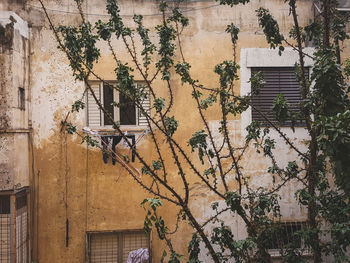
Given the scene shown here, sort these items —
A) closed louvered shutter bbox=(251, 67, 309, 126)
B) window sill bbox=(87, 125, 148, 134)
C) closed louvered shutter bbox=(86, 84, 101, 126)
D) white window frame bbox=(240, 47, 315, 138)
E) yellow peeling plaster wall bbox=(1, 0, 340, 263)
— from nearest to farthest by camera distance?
1. yellow peeling plaster wall bbox=(1, 0, 340, 263)
2. window sill bbox=(87, 125, 148, 134)
3. closed louvered shutter bbox=(86, 84, 101, 126)
4. white window frame bbox=(240, 47, 315, 138)
5. closed louvered shutter bbox=(251, 67, 309, 126)

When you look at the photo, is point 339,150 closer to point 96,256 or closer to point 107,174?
point 107,174

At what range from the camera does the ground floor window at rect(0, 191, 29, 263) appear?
20.8 ft

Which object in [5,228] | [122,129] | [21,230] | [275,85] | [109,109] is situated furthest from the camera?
[275,85]

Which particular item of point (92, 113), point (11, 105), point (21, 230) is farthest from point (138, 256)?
point (11, 105)

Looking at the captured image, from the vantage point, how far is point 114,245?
752cm

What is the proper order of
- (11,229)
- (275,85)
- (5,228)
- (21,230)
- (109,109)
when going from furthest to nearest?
(275,85)
(109,109)
(21,230)
(5,228)
(11,229)

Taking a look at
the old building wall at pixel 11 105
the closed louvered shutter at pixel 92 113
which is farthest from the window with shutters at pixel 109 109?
the old building wall at pixel 11 105

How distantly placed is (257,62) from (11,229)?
6637mm

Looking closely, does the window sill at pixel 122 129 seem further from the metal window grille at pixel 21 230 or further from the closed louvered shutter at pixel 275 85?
the closed louvered shutter at pixel 275 85

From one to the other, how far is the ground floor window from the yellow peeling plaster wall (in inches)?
17.8

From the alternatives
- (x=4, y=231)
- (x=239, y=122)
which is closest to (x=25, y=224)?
(x=4, y=231)

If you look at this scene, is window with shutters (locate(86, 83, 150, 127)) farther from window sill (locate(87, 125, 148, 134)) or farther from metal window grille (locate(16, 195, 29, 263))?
metal window grille (locate(16, 195, 29, 263))

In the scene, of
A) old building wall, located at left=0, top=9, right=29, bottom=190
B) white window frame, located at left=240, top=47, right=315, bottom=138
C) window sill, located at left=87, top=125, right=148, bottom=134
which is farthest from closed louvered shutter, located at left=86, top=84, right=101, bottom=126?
white window frame, located at left=240, top=47, right=315, bottom=138

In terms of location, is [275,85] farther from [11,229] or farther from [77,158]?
[11,229]
